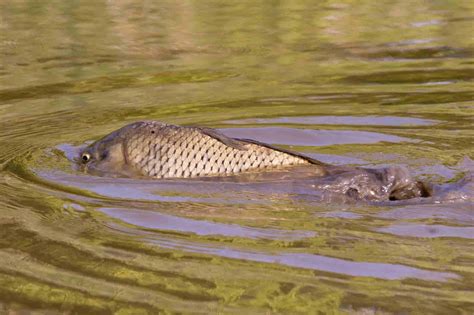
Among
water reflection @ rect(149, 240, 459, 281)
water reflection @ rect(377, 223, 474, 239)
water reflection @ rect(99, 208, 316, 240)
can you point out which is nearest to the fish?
water reflection @ rect(99, 208, 316, 240)

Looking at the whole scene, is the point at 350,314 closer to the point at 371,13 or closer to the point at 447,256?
the point at 447,256

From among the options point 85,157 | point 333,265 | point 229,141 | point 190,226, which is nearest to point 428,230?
point 333,265

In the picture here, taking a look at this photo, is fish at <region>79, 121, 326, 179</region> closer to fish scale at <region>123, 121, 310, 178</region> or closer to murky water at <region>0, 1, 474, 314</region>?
fish scale at <region>123, 121, 310, 178</region>

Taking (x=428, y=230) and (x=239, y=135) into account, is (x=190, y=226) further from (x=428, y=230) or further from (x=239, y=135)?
(x=239, y=135)

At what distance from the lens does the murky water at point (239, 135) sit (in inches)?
190

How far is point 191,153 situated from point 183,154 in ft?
0.19

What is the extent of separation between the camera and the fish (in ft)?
21.0

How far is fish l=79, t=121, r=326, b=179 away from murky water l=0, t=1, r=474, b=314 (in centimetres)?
12

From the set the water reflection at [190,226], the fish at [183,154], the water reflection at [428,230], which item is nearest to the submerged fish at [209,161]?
the fish at [183,154]

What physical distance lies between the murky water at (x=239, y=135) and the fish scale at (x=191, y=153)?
0.12 metres

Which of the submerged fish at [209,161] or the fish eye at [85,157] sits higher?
the submerged fish at [209,161]

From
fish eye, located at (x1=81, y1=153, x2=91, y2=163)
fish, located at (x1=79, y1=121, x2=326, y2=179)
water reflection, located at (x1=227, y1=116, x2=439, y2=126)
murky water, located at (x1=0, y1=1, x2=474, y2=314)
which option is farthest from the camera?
water reflection, located at (x1=227, y1=116, x2=439, y2=126)

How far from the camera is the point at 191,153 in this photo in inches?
258

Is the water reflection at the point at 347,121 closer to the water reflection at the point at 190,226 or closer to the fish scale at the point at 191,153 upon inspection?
the fish scale at the point at 191,153
